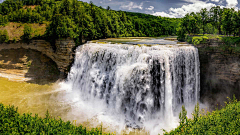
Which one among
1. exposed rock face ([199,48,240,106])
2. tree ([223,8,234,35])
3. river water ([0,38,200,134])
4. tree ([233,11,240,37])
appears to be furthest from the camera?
tree ([223,8,234,35])

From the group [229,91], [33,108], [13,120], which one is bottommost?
[33,108]

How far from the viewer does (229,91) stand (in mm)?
13055

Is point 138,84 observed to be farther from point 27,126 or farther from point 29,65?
point 29,65

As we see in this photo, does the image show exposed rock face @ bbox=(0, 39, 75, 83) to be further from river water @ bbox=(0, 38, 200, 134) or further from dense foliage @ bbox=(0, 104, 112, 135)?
dense foliage @ bbox=(0, 104, 112, 135)

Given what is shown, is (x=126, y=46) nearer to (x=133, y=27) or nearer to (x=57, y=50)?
(x=57, y=50)

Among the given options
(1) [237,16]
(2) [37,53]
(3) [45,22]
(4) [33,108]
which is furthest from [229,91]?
(3) [45,22]

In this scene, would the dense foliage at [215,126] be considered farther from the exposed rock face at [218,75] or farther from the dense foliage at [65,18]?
the dense foliage at [65,18]

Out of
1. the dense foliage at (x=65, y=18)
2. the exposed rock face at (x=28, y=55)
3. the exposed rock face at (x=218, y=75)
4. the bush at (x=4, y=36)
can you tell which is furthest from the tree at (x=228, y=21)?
the bush at (x=4, y=36)

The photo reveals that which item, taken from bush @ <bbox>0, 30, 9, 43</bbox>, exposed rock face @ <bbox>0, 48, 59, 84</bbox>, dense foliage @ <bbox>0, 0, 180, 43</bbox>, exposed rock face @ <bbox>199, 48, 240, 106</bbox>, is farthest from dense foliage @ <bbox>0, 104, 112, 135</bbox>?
bush @ <bbox>0, 30, 9, 43</bbox>

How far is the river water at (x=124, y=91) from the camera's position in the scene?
10.7 meters

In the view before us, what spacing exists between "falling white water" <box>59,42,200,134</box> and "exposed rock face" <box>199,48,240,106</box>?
3.72 ft

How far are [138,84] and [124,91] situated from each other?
130 cm

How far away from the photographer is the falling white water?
10.7 metres

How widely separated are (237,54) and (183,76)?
4.69m
